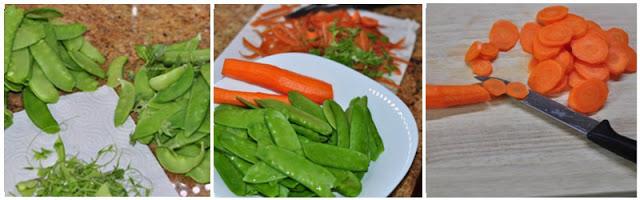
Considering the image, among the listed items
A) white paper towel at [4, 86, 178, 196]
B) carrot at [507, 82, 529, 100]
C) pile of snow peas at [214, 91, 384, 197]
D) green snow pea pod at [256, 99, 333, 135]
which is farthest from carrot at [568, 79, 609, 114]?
white paper towel at [4, 86, 178, 196]

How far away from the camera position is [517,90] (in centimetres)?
233

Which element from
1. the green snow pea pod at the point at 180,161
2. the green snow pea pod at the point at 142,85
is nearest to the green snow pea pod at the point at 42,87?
the green snow pea pod at the point at 142,85

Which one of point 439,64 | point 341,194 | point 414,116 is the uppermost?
point 439,64

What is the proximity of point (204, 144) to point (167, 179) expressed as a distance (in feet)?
0.49

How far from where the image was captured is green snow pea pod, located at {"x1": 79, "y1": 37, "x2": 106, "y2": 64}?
8.51 ft

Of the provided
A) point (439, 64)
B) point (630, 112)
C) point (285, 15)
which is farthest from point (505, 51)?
point (285, 15)

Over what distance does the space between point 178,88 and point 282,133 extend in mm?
431

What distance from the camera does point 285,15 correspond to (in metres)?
2.91

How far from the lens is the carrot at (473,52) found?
236cm

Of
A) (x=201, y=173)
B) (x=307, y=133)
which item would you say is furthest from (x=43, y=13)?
(x=307, y=133)

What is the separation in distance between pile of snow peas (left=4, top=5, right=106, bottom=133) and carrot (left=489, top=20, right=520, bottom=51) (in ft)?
3.87

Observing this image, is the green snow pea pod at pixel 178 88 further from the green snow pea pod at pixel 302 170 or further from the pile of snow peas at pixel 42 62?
the green snow pea pod at pixel 302 170

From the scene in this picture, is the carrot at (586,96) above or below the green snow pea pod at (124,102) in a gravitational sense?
above

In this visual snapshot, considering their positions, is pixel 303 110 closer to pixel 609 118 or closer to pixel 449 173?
pixel 449 173
